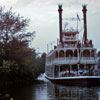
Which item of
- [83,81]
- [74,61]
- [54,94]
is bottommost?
[54,94]

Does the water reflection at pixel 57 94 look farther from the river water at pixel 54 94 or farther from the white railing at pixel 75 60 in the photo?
the white railing at pixel 75 60

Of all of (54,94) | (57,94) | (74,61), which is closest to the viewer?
(57,94)

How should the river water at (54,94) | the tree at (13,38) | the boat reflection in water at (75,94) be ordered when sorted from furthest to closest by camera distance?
the tree at (13,38) → the river water at (54,94) → the boat reflection in water at (75,94)

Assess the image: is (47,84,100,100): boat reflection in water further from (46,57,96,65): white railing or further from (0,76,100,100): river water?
(46,57,96,65): white railing

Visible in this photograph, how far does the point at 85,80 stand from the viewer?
30672 millimetres

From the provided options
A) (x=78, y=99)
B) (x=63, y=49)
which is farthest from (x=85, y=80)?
(x=78, y=99)

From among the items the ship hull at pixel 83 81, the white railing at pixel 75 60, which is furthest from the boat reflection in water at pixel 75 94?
the white railing at pixel 75 60

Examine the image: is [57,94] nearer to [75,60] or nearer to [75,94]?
[75,94]

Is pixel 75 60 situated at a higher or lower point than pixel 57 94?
higher

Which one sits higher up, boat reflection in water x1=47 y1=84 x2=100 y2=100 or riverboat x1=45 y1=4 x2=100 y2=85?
riverboat x1=45 y1=4 x2=100 y2=85

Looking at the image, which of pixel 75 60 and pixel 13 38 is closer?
pixel 13 38

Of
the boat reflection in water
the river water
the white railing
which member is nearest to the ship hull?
the white railing

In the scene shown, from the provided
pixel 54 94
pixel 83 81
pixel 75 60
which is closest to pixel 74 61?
pixel 75 60

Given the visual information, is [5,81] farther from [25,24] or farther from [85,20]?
[85,20]
